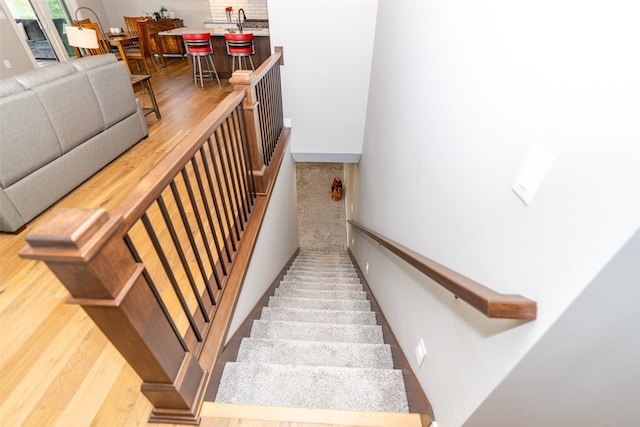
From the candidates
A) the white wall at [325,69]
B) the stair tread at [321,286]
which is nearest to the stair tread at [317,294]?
the stair tread at [321,286]

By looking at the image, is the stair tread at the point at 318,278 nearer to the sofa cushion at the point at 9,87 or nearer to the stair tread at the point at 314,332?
the stair tread at the point at 314,332

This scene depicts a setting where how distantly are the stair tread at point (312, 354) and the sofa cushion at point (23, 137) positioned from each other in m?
2.09

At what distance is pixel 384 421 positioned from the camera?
1261mm

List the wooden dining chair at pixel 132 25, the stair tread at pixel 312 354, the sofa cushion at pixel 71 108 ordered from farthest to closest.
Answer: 1. the wooden dining chair at pixel 132 25
2. the sofa cushion at pixel 71 108
3. the stair tread at pixel 312 354

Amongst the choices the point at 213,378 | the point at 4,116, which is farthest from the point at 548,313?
the point at 4,116

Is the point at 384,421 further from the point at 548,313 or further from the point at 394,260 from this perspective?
the point at 394,260

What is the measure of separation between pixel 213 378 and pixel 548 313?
129cm

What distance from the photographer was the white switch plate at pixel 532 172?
716mm

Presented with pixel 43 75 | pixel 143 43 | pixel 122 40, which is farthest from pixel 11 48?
pixel 43 75

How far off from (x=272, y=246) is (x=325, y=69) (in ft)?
6.69

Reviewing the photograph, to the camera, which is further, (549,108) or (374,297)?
(374,297)

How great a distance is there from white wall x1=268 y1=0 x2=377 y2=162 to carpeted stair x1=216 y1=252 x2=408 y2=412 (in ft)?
6.91

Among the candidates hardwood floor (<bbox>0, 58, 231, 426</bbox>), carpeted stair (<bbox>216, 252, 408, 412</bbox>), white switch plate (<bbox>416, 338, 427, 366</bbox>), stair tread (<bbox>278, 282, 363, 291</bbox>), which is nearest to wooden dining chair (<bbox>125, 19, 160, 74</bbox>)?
hardwood floor (<bbox>0, 58, 231, 426</bbox>)

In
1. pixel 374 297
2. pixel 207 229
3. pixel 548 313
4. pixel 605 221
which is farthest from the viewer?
pixel 374 297
